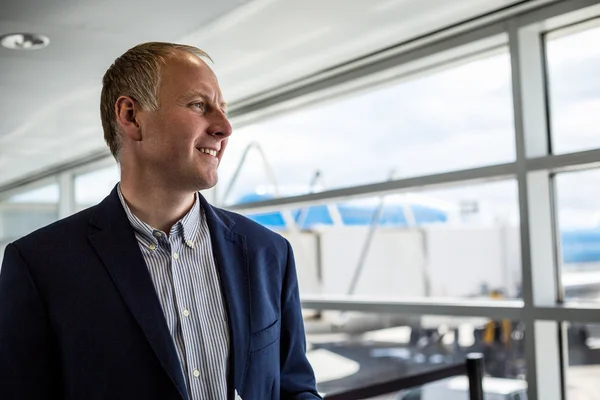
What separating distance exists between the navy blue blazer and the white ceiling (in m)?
1.56

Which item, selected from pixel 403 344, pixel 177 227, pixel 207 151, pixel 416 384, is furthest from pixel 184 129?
pixel 403 344

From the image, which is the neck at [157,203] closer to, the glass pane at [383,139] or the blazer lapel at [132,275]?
the blazer lapel at [132,275]

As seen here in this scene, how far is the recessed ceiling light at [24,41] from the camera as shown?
3024 millimetres

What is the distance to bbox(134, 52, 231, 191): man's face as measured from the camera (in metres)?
1.35

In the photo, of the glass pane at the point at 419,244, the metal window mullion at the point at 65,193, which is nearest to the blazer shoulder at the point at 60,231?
the metal window mullion at the point at 65,193

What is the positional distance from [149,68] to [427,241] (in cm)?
1728

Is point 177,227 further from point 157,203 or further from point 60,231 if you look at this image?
point 60,231

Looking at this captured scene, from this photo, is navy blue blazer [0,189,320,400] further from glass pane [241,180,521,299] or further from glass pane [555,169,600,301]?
glass pane [241,180,521,299]

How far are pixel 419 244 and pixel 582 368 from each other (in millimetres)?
15046

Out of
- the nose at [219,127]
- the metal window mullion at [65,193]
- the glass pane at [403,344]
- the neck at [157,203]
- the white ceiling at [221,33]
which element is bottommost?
the glass pane at [403,344]

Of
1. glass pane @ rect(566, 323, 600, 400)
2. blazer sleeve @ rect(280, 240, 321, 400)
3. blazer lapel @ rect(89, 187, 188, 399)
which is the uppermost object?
blazer lapel @ rect(89, 187, 188, 399)

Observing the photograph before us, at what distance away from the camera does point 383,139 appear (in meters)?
11.7

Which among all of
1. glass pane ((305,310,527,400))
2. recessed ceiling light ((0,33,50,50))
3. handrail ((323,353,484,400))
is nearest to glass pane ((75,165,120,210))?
recessed ceiling light ((0,33,50,50))

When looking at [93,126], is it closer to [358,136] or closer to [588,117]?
[588,117]
